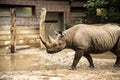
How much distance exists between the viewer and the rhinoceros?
8.60 m

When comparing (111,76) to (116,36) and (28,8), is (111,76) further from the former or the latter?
(28,8)

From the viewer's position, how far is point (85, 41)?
8.70 metres

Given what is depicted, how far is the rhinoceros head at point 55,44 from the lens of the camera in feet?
27.8

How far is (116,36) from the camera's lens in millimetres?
9172

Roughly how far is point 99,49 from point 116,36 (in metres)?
0.73

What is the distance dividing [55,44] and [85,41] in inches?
36.2

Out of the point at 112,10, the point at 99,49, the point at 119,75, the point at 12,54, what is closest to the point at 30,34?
the point at 12,54

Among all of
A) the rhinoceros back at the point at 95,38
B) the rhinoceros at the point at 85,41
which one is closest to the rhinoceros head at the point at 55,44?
the rhinoceros at the point at 85,41

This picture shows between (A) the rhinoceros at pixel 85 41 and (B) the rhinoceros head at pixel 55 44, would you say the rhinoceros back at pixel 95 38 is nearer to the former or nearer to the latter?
(A) the rhinoceros at pixel 85 41

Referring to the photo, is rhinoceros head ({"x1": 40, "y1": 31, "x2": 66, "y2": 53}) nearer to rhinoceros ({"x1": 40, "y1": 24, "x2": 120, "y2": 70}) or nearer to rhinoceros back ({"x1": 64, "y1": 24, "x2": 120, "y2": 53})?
rhinoceros ({"x1": 40, "y1": 24, "x2": 120, "y2": 70})

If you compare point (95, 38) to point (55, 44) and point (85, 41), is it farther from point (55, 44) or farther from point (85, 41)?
point (55, 44)

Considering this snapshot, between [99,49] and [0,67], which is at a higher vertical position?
[99,49]

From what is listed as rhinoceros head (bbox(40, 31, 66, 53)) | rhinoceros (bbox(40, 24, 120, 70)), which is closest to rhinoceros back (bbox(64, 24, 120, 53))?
rhinoceros (bbox(40, 24, 120, 70))

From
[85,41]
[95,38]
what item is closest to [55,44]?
[85,41]
